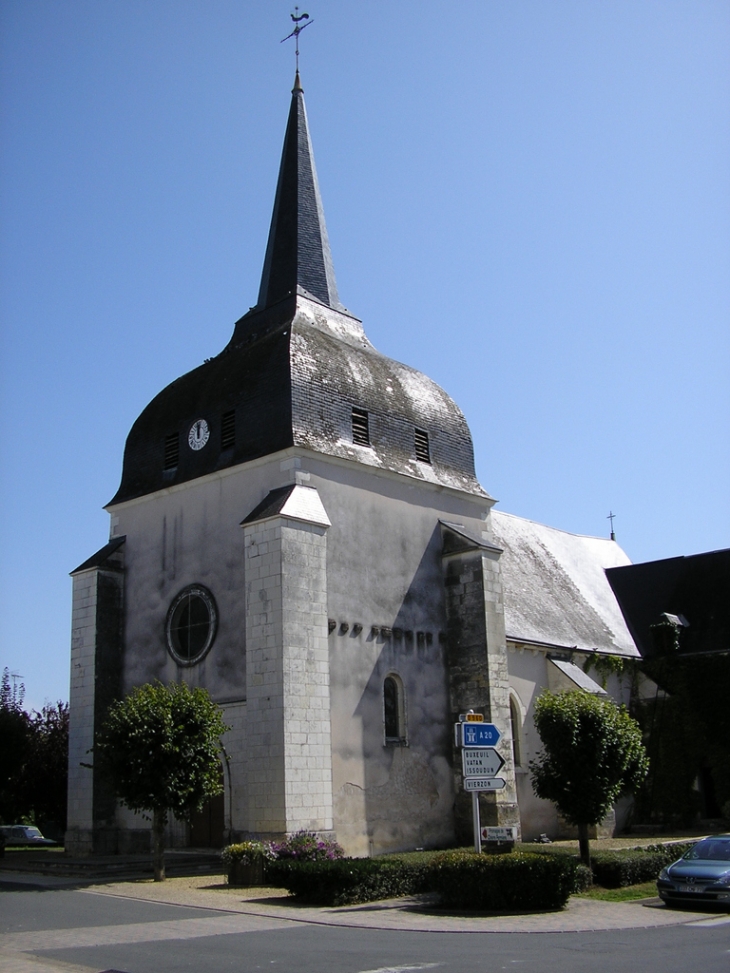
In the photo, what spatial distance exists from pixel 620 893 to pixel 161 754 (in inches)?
321

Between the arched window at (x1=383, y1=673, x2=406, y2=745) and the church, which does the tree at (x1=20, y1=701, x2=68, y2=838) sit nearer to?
the church

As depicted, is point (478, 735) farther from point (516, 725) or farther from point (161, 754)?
point (516, 725)

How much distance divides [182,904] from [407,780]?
7.79m

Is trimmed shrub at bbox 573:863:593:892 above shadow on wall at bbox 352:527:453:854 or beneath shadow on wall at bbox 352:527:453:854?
beneath

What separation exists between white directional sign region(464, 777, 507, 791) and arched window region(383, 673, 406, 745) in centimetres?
687

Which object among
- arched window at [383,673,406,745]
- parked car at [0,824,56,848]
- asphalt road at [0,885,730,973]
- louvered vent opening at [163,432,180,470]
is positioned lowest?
parked car at [0,824,56,848]

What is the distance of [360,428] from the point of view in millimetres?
22391

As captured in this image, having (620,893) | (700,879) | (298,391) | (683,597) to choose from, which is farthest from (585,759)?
(683,597)

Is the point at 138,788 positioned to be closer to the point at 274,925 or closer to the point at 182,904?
the point at 182,904

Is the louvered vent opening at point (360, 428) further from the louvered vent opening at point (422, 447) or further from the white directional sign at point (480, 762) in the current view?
the white directional sign at point (480, 762)

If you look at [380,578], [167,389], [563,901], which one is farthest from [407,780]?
[167,389]

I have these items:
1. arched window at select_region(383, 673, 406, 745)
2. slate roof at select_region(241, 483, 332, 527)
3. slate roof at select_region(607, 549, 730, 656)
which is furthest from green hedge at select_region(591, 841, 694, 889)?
slate roof at select_region(607, 549, 730, 656)

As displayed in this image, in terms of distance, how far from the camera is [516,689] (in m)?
26.1

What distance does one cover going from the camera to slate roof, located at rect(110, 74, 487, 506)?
2123 cm
